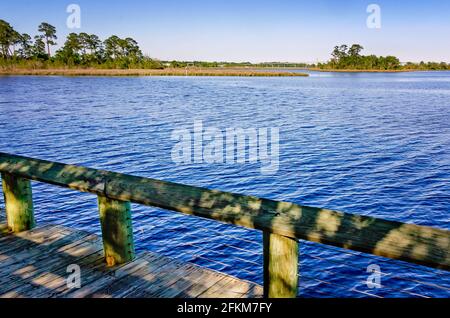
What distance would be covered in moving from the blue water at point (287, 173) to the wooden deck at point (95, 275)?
92cm

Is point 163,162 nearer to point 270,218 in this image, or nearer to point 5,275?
point 5,275

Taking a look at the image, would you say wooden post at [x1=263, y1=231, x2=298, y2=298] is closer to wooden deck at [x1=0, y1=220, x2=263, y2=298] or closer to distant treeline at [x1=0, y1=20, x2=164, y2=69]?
wooden deck at [x1=0, y1=220, x2=263, y2=298]

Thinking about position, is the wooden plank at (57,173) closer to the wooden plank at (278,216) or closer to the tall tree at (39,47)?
the wooden plank at (278,216)

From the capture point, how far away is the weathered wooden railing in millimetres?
2842

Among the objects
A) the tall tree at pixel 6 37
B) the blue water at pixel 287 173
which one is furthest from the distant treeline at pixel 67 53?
the blue water at pixel 287 173

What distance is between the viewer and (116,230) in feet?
15.3

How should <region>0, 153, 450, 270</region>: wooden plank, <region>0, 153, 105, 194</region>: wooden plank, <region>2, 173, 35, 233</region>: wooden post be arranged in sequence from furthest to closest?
<region>2, 173, 35, 233</region>: wooden post
<region>0, 153, 105, 194</region>: wooden plank
<region>0, 153, 450, 270</region>: wooden plank

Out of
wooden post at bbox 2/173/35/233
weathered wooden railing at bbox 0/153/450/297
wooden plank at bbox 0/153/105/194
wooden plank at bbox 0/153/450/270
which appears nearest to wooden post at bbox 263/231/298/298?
weathered wooden railing at bbox 0/153/450/297

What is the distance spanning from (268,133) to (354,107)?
72.9 ft

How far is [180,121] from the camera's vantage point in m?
34.5

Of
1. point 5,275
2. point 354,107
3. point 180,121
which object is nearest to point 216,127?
point 180,121

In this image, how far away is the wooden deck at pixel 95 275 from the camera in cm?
415

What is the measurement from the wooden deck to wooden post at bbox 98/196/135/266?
0.13m

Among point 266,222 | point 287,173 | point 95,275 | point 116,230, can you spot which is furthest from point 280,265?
point 287,173
